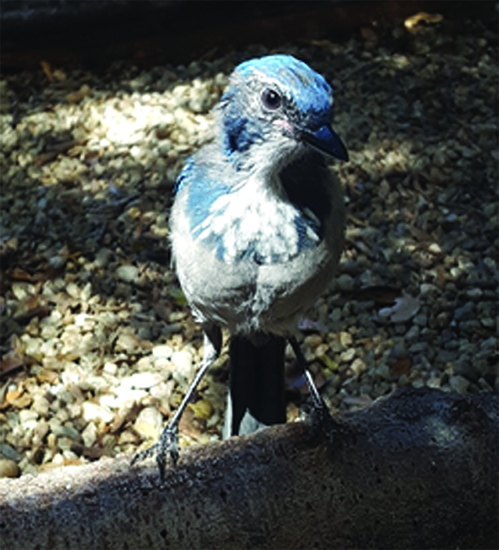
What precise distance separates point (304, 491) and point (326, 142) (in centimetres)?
66

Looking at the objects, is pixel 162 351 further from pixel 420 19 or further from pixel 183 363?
pixel 420 19

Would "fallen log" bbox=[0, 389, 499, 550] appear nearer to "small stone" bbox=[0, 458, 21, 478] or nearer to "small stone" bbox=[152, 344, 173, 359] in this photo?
"small stone" bbox=[0, 458, 21, 478]

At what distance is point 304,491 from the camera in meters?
1.79

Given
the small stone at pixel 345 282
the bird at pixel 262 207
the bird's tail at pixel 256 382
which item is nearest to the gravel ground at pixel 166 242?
the small stone at pixel 345 282

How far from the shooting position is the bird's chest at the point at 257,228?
5.60ft

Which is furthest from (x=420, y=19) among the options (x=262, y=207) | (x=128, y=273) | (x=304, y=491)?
(x=304, y=491)

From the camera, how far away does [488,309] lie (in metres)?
2.74

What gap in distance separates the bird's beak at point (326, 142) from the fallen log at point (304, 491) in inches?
22.4

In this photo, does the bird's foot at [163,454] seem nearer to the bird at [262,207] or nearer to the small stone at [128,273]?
the bird at [262,207]

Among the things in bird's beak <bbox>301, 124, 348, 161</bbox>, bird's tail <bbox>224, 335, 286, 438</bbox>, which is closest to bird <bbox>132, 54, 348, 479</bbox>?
bird's beak <bbox>301, 124, 348, 161</bbox>

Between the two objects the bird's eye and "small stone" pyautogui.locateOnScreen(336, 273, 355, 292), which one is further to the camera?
"small stone" pyautogui.locateOnScreen(336, 273, 355, 292)

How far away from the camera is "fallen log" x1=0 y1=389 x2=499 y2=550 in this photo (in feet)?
5.47

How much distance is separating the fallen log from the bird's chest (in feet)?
1.17

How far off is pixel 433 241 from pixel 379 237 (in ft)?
0.54
